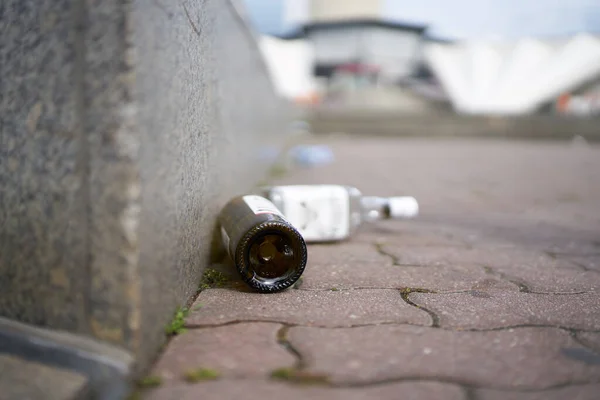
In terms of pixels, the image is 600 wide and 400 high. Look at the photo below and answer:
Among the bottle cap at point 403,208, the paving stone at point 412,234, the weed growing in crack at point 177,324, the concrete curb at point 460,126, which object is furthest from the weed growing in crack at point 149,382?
the concrete curb at point 460,126

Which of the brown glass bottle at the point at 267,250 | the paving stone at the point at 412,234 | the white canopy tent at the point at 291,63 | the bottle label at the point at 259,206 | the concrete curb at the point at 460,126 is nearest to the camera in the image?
the brown glass bottle at the point at 267,250

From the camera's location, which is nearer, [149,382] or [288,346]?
[149,382]

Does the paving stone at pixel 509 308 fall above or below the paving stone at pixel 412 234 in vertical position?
above

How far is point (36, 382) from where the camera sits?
31.6 inches

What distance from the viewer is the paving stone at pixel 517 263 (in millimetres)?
1485

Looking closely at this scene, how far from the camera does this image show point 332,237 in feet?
6.28

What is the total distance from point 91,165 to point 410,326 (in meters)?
0.70

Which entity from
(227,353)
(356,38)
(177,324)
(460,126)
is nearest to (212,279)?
(177,324)

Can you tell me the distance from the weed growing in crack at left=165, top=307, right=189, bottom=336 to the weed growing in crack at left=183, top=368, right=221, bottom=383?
16 cm

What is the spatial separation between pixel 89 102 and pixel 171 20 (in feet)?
0.87

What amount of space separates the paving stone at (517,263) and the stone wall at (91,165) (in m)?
0.99

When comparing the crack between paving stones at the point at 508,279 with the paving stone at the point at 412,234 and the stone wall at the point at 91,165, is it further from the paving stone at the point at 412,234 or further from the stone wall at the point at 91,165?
the stone wall at the point at 91,165

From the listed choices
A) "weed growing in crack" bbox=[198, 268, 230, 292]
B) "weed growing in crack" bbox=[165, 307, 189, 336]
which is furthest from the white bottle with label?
"weed growing in crack" bbox=[165, 307, 189, 336]

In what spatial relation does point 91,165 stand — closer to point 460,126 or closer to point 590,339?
point 590,339
